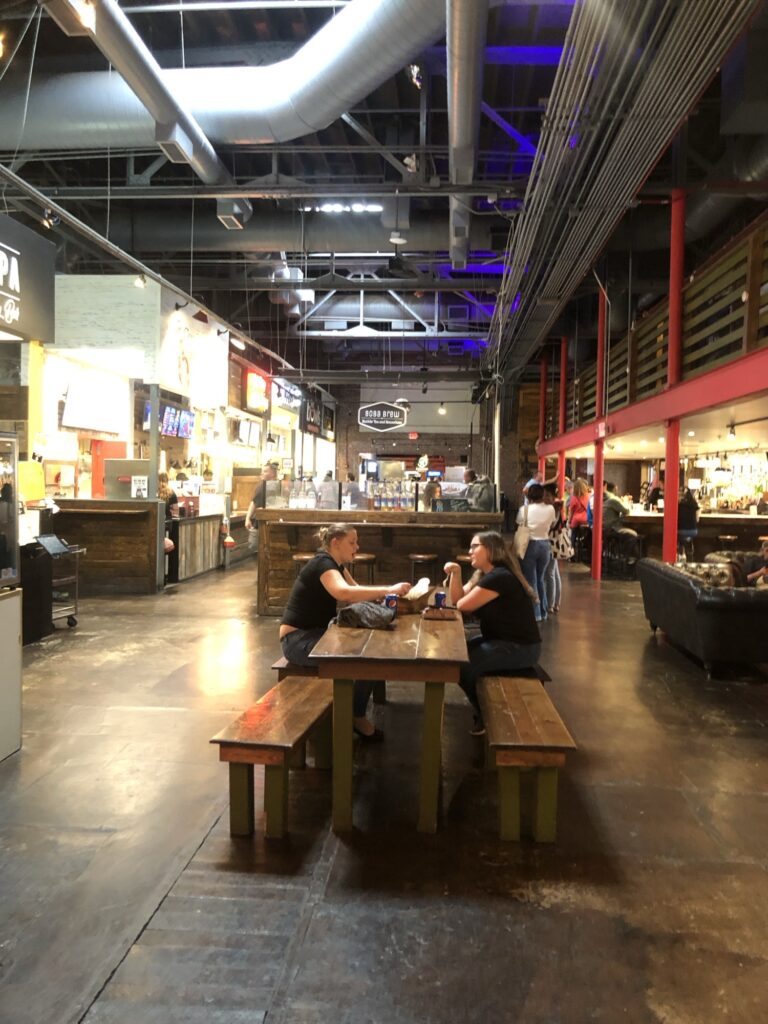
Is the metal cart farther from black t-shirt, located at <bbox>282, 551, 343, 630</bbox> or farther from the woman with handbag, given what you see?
the woman with handbag

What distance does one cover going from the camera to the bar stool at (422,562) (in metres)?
7.71

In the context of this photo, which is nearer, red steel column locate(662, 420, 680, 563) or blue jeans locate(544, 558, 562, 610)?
blue jeans locate(544, 558, 562, 610)

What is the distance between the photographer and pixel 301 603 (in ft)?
13.2

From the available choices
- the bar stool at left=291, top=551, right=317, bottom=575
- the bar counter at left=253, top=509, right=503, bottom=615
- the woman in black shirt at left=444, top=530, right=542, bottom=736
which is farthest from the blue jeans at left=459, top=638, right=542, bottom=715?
the bar counter at left=253, top=509, right=503, bottom=615

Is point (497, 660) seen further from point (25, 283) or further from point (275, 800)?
point (25, 283)

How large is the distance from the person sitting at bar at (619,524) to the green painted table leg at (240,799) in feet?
32.9

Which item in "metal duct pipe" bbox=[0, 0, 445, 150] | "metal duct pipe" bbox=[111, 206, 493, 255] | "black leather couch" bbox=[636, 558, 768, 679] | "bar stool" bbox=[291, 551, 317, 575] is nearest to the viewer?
"metal duct pipe" bbox=[0, 0, 445, 150]

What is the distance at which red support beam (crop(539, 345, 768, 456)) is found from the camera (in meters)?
6.30

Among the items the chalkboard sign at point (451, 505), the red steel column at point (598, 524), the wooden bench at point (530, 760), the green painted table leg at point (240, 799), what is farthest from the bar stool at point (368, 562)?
the red steel column at point (598, 524)

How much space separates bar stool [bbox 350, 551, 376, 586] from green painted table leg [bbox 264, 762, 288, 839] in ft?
15.4

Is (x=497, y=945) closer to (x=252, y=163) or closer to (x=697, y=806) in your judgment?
(x=697, y=806)

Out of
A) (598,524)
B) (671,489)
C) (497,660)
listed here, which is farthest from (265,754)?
(598,524)

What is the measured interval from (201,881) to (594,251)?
22.9ft

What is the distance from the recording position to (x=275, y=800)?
2.95m
